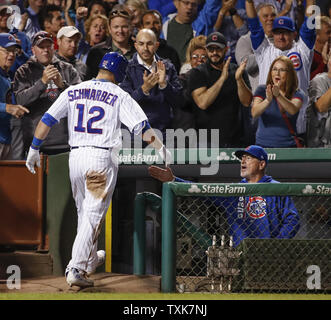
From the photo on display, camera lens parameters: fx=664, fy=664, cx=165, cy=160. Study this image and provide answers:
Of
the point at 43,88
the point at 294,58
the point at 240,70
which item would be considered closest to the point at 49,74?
the point at 43,88

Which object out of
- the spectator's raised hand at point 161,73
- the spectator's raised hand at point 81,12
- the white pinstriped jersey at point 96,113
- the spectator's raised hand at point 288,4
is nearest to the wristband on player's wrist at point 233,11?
the spectator's raised hand at point 288,4

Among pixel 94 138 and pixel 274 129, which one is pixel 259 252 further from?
pixel 274 129

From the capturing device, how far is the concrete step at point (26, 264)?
19.2 ft

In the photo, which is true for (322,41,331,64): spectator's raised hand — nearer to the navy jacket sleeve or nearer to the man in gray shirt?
the man in gray shirt

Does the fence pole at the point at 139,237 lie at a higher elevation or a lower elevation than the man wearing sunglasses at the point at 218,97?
lower

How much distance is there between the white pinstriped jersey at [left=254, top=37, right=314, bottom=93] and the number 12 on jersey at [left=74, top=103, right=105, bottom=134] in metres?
2.78

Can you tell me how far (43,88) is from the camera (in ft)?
22.9

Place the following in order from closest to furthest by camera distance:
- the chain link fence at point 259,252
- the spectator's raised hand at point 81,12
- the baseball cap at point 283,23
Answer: the chain link fence at point 259,252 → the baseball cap at point 283,23 → the spectator's raised hand at point 81,12

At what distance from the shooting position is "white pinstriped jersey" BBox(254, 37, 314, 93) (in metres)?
7.53

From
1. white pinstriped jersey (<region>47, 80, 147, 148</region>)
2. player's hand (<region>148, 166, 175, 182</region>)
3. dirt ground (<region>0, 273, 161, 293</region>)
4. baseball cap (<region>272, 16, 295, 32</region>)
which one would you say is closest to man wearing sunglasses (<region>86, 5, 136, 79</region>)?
baseball cap (<region>272, 16, 295, 32</region>)

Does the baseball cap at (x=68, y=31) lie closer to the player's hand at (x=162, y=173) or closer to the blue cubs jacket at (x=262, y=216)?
the player's hand at (x=162, y=173)

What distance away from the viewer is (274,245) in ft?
15.2

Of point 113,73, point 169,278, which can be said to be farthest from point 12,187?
point 169,278

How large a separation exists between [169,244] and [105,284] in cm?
73
